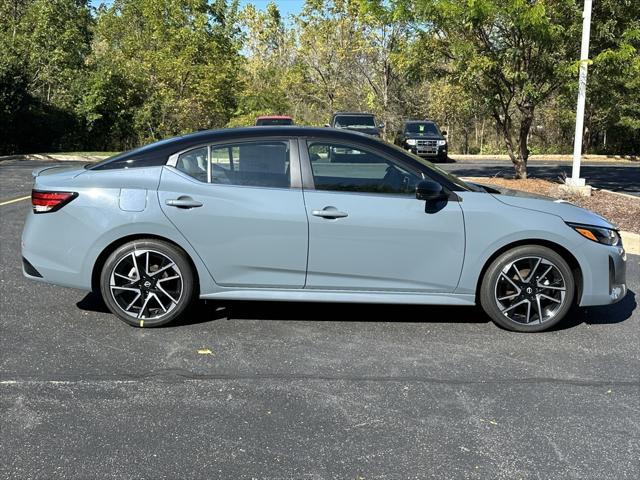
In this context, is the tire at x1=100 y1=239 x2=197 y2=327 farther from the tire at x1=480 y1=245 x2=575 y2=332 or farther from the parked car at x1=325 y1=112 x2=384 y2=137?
the parked car at x1=325 y1=112 x2=384 y2=137

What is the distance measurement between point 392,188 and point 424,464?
2.37 meters

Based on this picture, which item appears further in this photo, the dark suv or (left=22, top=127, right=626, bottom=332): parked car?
the dark suv

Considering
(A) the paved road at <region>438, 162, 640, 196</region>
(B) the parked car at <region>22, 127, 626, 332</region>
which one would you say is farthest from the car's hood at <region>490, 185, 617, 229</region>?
(A) the paved road at <region>438, 162, 640, 196</region>

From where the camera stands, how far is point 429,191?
185 inches

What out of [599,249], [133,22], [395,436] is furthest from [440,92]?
[395,436]

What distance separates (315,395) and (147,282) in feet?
5.92

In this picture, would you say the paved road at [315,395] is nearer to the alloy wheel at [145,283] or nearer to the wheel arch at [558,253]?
the alloy wheel at [145,283]

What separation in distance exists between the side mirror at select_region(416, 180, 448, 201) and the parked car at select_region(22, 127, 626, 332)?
1 centimetres

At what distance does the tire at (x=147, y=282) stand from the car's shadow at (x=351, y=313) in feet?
0.80

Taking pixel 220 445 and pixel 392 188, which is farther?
pixel 392 188

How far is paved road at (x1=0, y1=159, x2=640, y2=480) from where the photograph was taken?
3.05 meters

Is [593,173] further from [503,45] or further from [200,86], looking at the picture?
[200,86]

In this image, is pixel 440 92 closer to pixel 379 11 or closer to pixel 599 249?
pixel 379 11

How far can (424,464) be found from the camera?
302cm
